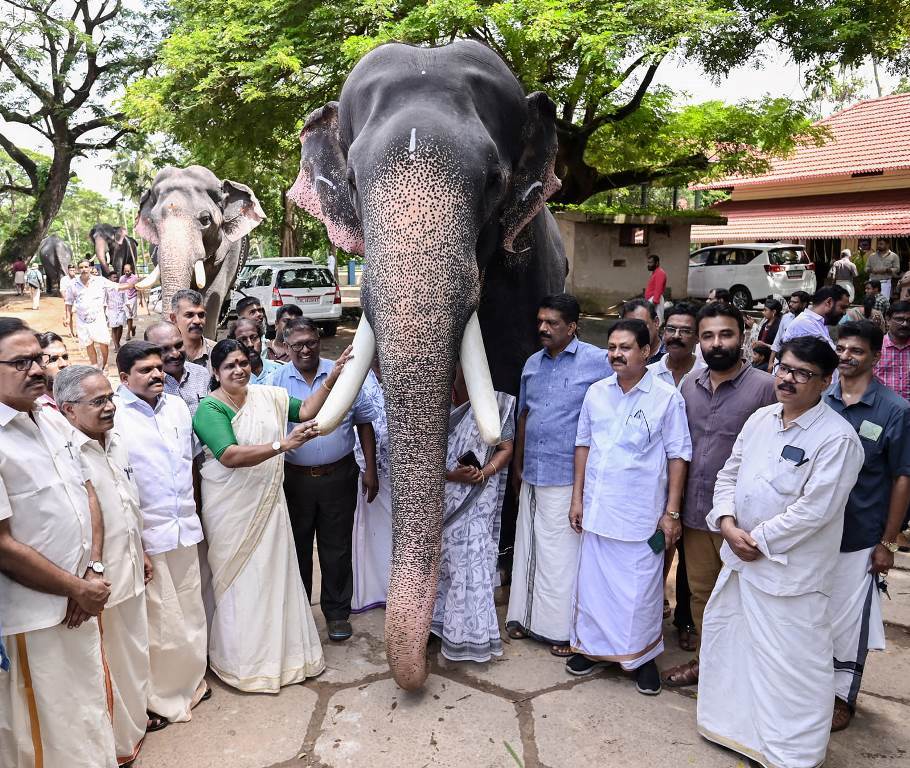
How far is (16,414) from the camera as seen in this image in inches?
89.9

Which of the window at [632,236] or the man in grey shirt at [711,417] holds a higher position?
the window at [632,236]

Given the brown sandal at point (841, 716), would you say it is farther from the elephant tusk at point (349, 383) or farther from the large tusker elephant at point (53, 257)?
the large tusker elephant at point (53, 257)

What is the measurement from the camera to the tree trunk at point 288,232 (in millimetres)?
24484

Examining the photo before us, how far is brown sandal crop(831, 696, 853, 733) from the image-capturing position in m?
3.04

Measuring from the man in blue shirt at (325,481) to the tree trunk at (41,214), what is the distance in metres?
21.8

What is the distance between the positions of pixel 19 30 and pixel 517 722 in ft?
73.0

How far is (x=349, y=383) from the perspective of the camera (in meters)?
3.16

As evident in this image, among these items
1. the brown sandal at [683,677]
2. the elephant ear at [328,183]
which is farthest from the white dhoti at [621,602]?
the elephant ear at [328,183]

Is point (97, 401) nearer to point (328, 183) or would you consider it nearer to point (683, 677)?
point (328, 183)

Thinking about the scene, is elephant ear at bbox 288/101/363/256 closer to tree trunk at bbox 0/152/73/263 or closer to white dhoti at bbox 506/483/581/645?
white dhoti at bbox 506/483/581/645

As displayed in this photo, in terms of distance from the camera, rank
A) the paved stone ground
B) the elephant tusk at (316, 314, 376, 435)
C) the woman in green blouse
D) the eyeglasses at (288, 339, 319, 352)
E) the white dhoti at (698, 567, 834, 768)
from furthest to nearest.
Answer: the eyeglasses at (288, 339, 319, 352) < the woman in green blouse < the elephant tusk at (316, 314, 376, 435) < the paved stone ground < the white dhoti at (698, 567, 834, 768)

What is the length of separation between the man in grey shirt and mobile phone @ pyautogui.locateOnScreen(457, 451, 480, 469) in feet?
3.05

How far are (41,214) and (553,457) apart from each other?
23.4 metres

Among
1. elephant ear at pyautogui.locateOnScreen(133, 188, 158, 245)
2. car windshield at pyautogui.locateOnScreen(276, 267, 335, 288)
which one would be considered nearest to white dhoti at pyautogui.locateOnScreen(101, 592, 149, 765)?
elephant ear at pyautogui.locateOnScreen(133, 188, 158, 245)
